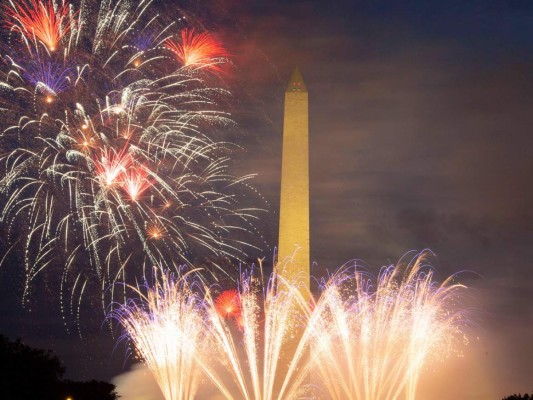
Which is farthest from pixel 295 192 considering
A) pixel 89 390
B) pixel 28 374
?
pixel 28 374

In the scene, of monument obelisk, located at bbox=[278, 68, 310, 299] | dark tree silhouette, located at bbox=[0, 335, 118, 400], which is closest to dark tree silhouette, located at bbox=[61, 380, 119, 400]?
dark tree silhouette, located at bbox=[0, 335, 118, 400]

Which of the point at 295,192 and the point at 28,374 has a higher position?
the point at 295,192

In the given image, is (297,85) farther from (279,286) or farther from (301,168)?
(279,286)

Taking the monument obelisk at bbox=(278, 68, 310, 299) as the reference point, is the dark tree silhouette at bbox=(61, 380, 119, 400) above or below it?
below

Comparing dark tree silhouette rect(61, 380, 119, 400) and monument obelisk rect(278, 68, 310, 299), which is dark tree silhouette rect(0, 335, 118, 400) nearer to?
dark tree silhouette rect(61, 380, 119, 400)

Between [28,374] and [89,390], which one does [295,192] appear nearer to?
[89,390]

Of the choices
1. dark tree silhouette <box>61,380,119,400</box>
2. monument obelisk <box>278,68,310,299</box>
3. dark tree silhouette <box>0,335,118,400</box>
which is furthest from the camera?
monument obelisk <box>278,68,310,299</box>

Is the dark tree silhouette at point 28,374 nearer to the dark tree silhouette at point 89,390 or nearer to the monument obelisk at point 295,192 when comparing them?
the dark tree silhouette at point 89,390
